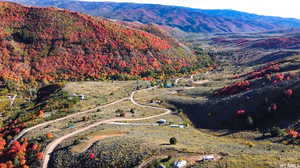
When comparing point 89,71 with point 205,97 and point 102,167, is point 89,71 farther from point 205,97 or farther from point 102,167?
point 102,167

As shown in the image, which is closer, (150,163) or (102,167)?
(150,163)

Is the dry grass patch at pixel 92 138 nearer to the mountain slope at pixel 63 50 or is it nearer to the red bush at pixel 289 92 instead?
the red bush at pixel 289 92

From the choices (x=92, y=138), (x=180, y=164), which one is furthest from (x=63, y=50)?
(x=180, y=164)

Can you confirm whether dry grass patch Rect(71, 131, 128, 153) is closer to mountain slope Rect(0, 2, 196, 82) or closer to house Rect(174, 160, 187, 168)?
house Rect(174, 160, 187, 168)

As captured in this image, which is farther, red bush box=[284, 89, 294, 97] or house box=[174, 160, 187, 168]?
red bush box=[284, 89, 294, 97]

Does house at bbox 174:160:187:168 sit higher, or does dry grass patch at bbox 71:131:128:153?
house at bbox 174:160:187:168

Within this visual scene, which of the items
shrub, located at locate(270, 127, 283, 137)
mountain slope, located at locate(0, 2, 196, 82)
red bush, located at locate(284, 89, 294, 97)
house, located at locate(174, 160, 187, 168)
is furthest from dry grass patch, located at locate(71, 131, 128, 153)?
mountain slope, located at locate(0, 2, 196, 82)

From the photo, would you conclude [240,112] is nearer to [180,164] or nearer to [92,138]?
[180,164]

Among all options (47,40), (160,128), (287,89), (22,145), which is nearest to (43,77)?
(47,40)

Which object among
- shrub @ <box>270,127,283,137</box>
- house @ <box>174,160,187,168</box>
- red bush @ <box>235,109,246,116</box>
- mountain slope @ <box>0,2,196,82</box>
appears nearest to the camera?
house @ <box>174,160,187,168</box>
